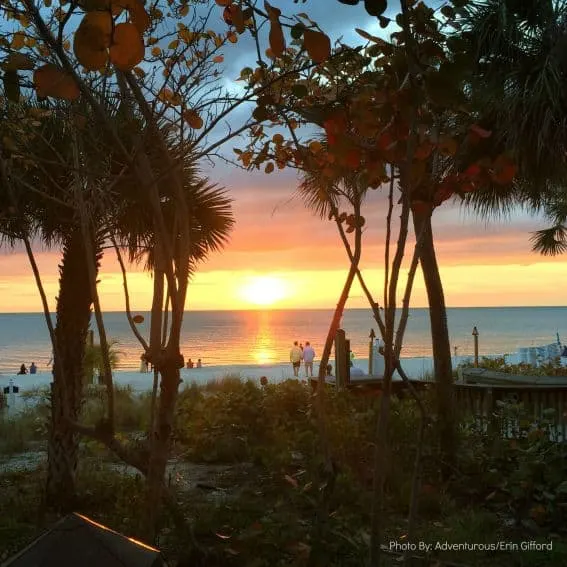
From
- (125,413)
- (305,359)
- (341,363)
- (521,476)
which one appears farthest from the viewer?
(305,359)

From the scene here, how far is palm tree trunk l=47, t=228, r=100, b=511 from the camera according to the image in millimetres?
5609

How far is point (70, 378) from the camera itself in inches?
232

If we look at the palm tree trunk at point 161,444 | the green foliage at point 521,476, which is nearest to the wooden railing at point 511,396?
the green foliage at point 521,476

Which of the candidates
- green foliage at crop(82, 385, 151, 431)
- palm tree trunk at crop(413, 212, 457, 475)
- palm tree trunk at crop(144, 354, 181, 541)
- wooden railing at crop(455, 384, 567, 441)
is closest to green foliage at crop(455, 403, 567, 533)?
palm tree trunk at crop(413, 212, 457, 475)

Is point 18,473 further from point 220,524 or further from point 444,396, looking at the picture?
point 444,396

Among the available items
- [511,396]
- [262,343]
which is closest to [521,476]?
[511,396]

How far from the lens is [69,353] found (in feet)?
19.3

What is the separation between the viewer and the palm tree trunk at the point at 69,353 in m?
5.61

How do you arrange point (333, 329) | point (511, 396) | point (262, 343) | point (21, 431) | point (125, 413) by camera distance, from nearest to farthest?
point (333, 329)
point (511, 396)
point (21, 431)
point (125, 413)
point (262, 343)

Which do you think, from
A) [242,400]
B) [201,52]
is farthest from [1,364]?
[201,52]

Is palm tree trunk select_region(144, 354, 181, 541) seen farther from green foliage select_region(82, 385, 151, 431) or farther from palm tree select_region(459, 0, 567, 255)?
green foliage select_region(82, 385, 151, 431)

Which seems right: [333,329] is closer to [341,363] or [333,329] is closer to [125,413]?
[341,363]

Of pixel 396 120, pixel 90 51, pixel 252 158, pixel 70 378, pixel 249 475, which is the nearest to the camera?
pixel 90 51

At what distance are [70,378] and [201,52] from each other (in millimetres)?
3275
